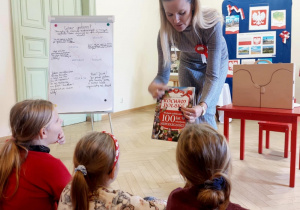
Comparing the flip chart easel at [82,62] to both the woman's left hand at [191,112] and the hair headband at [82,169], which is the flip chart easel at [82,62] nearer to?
the woman's left hand at [191,112]

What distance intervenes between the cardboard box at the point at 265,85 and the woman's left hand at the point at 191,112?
108 cm

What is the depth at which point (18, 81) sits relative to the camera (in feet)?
11.7

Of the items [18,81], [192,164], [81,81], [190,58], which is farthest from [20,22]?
[192,164]

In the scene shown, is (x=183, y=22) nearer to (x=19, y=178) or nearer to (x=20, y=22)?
(x=19, y=178)

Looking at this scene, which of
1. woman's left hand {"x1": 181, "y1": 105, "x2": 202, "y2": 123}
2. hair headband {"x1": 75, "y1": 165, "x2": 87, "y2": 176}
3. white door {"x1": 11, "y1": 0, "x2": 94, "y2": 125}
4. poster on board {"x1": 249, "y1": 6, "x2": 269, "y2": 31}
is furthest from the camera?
poster on board {"x1": 249, "y1": 6, "x2": 269, "y2": 31}

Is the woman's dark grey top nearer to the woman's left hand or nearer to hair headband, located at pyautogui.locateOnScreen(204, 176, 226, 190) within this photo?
the woman's left hand

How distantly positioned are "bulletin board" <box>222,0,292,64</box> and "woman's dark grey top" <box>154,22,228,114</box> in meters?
3.92

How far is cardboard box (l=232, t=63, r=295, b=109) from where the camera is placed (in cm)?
221

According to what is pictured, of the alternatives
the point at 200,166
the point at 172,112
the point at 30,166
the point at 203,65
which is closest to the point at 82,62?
the point at 203,65

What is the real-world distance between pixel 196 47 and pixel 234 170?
145cm

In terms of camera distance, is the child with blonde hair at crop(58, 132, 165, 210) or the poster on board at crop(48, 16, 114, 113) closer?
the child with blonde hair at crop(58, 132, 165, 210)

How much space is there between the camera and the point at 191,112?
4.71 feet

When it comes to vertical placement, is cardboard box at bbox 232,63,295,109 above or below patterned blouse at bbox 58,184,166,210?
above

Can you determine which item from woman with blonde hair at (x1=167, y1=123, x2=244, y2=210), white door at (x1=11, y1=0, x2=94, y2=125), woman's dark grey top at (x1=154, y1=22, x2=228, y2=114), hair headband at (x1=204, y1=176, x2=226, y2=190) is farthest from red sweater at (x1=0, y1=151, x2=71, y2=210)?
white door at (x1=11, y1=0, x2=94, y2=125)
